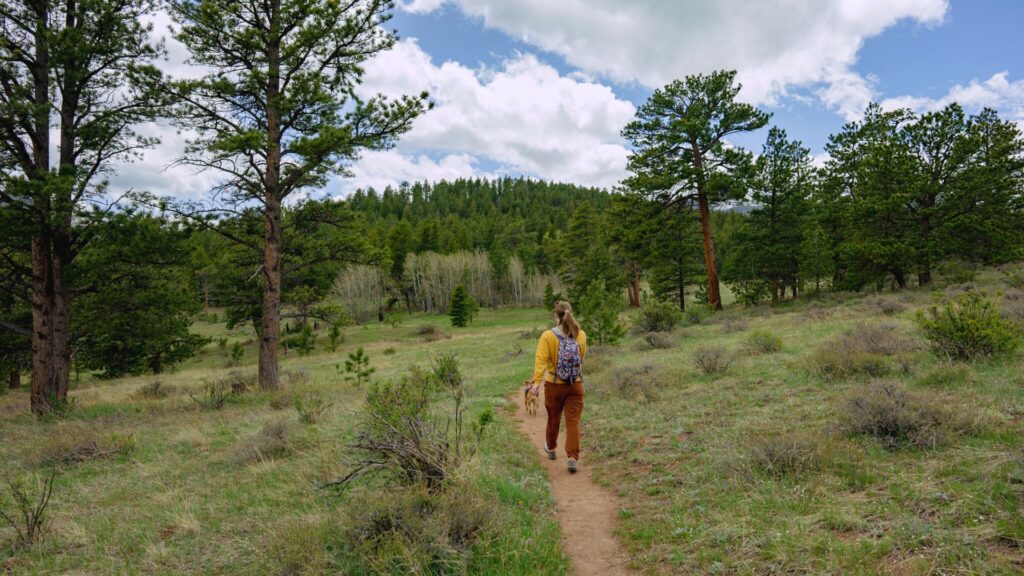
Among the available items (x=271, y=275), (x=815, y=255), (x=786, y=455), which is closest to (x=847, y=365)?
(x=786, y=455)

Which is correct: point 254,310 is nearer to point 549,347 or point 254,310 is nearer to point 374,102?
point 374,102

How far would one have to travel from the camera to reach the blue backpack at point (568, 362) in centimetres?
573

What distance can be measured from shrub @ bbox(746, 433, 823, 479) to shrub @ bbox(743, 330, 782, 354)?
7038 millimetres

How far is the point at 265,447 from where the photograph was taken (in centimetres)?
674

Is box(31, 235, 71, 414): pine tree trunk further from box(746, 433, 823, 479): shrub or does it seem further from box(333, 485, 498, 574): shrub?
box(746, 433, 823, 479): shrub

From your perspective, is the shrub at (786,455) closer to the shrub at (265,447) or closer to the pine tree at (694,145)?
the shrub at (265,447)

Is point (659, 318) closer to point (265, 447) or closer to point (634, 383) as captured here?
point (634, 383)

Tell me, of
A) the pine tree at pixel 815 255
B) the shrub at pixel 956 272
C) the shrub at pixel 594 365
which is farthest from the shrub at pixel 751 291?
the shrub at pixel 594 365

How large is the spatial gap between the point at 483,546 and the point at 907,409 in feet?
14.8

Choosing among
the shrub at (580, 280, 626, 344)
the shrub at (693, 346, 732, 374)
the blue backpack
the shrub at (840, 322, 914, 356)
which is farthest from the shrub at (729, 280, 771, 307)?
the blue backpack

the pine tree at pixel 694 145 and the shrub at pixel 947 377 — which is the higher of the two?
the pine tree at pixel 694 145

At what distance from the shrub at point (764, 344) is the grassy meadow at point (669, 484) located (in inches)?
81.0

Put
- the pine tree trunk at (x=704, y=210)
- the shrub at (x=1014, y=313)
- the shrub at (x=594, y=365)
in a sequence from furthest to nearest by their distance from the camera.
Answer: the pine tree trunk at (x=704, y=210)
the shrub at (x=594, y=365)
the shrub at (x=1014, y=313)

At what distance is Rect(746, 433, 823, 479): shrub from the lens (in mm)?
4273
